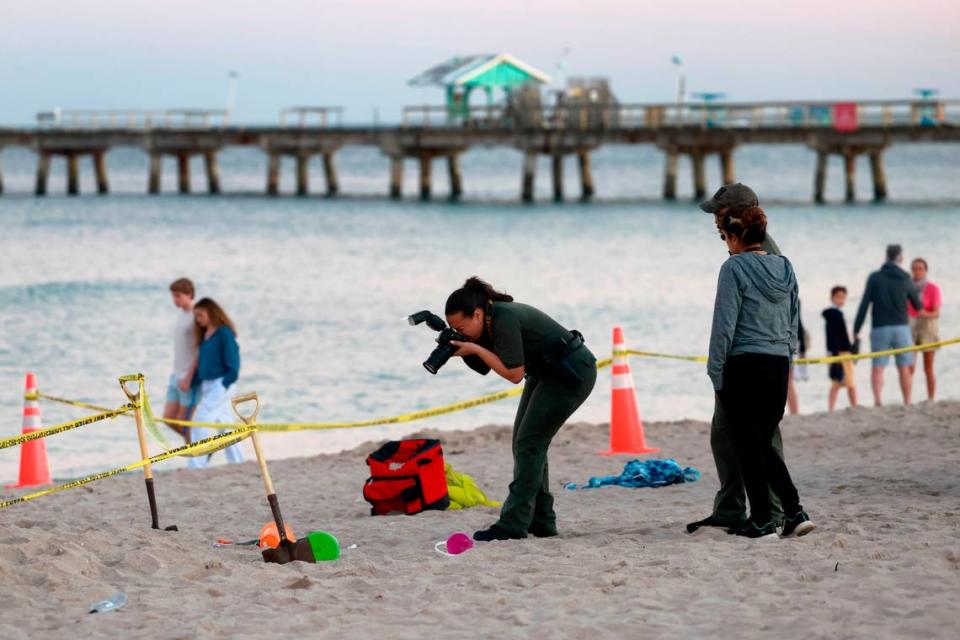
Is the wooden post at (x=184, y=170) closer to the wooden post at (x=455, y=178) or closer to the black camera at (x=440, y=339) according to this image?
the wooden post at (x=455, y=178)

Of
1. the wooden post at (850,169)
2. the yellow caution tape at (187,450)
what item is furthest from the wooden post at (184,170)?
the yellow caution tape at (187,450)

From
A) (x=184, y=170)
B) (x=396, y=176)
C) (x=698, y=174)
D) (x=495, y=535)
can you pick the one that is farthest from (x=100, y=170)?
(x=495, y=535)

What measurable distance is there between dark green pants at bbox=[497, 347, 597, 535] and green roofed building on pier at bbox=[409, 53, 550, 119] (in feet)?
166

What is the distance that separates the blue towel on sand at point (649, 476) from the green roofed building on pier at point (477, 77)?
159ft

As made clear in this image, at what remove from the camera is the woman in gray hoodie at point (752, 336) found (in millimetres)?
6137

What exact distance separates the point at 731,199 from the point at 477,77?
179 feet

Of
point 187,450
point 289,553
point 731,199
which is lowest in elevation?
point 289,553

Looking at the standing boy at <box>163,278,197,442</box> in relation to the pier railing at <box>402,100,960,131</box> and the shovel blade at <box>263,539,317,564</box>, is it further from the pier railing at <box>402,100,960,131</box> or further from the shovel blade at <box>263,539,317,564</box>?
the pier railing at <box>402,100,960,131</box>

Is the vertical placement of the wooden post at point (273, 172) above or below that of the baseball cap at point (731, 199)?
below

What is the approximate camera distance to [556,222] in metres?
50.1

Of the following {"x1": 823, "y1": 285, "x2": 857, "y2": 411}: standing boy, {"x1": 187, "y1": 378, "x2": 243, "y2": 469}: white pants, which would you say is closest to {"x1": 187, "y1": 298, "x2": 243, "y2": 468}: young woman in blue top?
{"x1": 187, "y1": 378, "x2": 243, "y2": 469}: white pants

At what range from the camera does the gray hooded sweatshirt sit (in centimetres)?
611

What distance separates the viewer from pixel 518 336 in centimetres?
634

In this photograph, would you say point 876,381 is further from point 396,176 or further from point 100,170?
point 100,170
